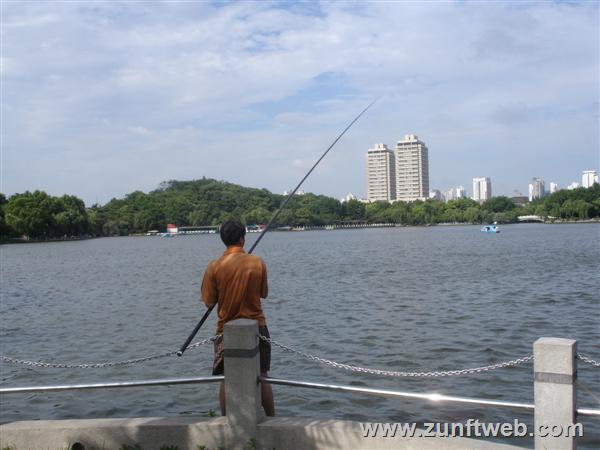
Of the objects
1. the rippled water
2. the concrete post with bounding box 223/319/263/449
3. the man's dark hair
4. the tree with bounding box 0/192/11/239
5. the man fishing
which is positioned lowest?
the rippled water

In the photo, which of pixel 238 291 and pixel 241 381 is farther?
pixel 238 291

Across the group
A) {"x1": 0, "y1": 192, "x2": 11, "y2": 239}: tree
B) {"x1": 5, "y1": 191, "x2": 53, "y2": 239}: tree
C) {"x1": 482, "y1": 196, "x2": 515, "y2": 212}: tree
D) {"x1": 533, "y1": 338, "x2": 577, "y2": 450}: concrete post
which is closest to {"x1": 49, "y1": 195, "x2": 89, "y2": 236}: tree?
{"x1": 5, "y1": 191, "x2": 53, "y2": 239}: tree

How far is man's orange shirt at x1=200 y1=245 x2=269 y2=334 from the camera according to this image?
5.44 meters

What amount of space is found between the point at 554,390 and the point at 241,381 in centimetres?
228

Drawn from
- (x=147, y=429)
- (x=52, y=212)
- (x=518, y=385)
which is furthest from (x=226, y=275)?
(x=52, y=212)

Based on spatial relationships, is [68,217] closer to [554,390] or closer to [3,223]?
[3,223]

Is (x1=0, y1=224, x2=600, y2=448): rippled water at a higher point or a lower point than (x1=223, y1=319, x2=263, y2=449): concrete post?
lower

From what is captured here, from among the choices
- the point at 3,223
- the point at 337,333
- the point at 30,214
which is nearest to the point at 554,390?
the point at 337,333

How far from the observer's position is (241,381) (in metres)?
4.84

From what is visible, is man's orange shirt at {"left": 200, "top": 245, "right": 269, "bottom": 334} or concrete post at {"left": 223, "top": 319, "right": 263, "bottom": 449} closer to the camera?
concrete post at {"left": 223, "top": 319, "right": 263, "bottom": 449}

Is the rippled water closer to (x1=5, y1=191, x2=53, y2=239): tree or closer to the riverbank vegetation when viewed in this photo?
(x1=5, y1=191, x2=53, y2=239): tree

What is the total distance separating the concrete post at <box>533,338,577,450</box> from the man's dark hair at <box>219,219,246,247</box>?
2729 mm

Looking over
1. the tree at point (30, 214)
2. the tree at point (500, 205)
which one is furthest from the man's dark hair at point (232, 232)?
the tree at point (500, 205)

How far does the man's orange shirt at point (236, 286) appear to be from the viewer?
214 inches
